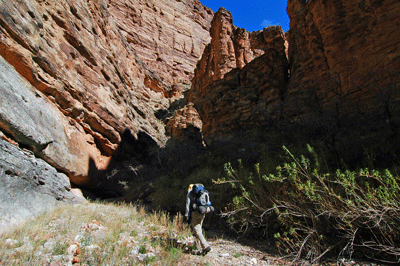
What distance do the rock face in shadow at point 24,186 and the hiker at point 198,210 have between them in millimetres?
4540

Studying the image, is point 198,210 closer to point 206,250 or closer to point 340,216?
point 206,250

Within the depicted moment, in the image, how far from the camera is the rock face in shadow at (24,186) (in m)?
5.16

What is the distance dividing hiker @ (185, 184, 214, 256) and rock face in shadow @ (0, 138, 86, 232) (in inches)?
179

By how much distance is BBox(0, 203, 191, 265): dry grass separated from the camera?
320cm

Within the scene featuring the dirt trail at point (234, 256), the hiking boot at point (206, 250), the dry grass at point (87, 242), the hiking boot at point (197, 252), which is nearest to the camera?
the dry grass at point (87, 242)

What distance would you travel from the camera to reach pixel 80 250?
3484mm

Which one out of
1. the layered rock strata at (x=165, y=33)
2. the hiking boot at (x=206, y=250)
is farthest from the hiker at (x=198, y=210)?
the layered rock strata at (x=165, y=33)

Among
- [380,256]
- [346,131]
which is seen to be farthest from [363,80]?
[380,256]

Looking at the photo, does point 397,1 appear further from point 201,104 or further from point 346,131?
point 201,104

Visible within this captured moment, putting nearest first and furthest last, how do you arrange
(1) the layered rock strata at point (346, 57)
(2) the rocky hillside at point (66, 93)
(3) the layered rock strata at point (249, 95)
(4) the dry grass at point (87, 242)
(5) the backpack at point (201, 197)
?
(4) the dry grass at point (87, 242)
(5) the backpack at point (201, 197)
(2) the rocky hillside at point (66, 93)
(1) the layered rock strata at point (346, 57)
(3) the layered rock strata at point (249, 95)

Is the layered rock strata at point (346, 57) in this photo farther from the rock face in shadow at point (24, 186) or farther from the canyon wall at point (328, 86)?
the rock face in shadow at point (24, 186)

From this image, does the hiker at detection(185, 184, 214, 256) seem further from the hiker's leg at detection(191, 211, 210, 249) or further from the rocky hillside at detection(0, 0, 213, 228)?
the rocky hillside at detection(0, 0, 213, 228)

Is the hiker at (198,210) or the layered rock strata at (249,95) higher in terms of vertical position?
the layered rock strata at (249,95)

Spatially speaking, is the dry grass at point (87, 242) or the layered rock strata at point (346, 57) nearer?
the dry grass at point (87, 242)
